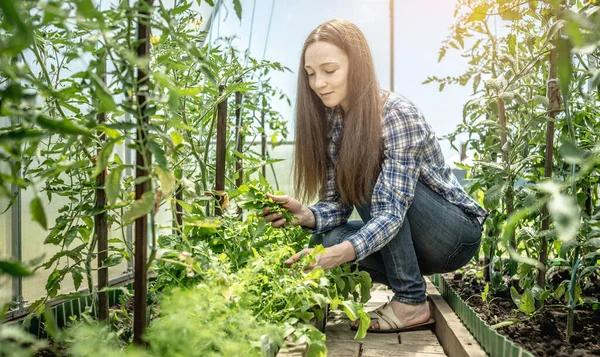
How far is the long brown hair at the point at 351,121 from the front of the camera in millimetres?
1863

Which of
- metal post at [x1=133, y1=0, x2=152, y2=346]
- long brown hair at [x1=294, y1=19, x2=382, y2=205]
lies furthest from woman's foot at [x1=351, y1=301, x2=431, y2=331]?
metal post at [x1=133, y1=0, x2=152, y2=346]

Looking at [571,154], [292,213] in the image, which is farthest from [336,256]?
[571,154]

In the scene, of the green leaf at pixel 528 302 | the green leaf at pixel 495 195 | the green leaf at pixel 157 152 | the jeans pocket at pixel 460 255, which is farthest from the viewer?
the jeans pocket at pixel 460 255

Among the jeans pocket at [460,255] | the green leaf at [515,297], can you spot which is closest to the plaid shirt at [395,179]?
the jeans pocket at [460,255]

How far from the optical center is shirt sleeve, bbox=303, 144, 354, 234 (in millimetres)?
2002

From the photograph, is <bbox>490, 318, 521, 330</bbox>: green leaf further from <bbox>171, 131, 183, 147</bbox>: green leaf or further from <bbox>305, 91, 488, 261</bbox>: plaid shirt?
<bbox>171, 131, 183, 147</bbox>: green leaf

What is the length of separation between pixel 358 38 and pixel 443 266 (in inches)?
35.5

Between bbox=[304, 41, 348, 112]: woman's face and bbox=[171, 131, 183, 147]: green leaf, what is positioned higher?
bbox=[304, 41, 348, 112]: woman's face

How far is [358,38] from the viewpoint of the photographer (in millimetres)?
1957

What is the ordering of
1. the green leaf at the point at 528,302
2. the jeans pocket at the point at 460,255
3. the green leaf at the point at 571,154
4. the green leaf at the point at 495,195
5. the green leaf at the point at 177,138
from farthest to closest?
the jeans pocket at the point at 460,255 → the green leaf at the point at 495,195 → the green leaf at the point at 528,302 → the green leaf at the point at 177,138 → the green leaf at the point at 571,154

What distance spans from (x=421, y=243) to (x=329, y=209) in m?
0.36

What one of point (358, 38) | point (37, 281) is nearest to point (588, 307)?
point (358, 38)

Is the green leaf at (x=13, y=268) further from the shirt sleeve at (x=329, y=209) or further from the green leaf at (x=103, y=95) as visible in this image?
the shirt sleeve at (x=329, y=209)

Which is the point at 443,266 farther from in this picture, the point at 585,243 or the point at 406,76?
the point at 406,76
